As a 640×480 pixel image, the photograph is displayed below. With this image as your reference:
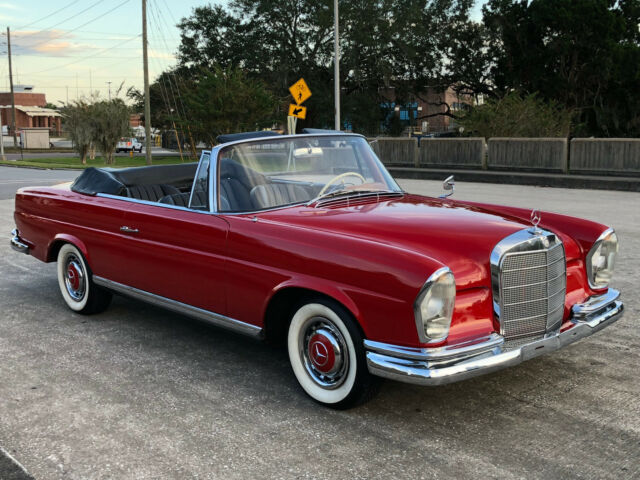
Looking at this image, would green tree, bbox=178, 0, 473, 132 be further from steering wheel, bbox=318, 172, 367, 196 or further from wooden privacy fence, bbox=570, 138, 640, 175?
steering wheel, bbox=318, 172, 367, 196

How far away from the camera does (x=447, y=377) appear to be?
3.44 metres

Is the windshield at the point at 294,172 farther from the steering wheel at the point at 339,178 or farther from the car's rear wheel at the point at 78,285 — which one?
the car's rear wheel at the point at 78,285

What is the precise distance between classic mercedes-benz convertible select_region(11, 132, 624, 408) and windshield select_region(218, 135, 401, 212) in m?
0.01

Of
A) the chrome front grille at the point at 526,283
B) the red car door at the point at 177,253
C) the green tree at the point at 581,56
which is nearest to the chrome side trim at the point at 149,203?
the red car door at the point at 177,253

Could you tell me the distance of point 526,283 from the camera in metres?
3.84

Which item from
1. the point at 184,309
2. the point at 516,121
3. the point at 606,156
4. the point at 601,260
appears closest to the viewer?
the point at 601,260

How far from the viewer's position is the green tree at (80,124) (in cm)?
3844

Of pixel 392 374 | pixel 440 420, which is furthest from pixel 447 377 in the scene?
pixel 440 420

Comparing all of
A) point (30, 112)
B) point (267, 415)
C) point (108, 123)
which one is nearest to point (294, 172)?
point (267, 415)

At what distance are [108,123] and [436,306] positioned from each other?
37981 millimetres

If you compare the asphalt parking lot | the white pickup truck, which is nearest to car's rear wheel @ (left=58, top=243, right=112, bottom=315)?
the asphalt parking lot

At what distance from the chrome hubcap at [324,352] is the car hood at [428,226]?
549mm

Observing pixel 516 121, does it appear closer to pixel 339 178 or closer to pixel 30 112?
pixel 339 178

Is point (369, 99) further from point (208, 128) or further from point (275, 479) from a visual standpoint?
point (275, 479)
